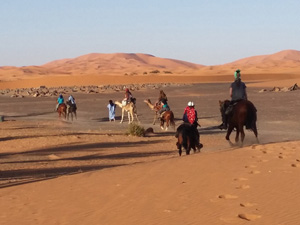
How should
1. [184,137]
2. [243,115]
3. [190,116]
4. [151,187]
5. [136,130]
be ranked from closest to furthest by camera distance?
[151,187]
[184,137]
[190,116]
[243,115]
[136,130]

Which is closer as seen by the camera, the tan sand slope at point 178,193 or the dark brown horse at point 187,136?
the tan sand slope at point 178,193

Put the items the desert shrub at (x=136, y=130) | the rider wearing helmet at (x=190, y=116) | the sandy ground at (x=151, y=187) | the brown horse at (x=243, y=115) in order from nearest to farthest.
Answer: the sandy ground at (x=151, y=187) → the rider wearing helmet at (x=190, y=116) → the brown horse at (x=243, y=115) → the desert shrub at (x=136, y=130)

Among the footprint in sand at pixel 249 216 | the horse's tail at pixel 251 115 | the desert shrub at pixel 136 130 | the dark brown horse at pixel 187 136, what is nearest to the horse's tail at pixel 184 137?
the dark brown horse at pixel 187 136

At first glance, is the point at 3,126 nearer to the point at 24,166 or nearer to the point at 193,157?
the point at 24,166

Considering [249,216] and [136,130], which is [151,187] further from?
[136,130]

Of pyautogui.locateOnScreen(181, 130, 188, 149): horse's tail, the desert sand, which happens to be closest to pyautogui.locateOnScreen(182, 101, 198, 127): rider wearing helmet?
pyautogui.locateOnScreen(181, 130, 188, 149): horse's tail

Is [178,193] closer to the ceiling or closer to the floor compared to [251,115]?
closer to the floor

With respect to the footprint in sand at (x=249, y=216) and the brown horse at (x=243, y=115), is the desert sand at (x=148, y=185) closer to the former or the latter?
the footprint in sand at (x=249, y=216)

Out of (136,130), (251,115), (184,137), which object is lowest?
(136,130)

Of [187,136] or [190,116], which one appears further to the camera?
[190,116]

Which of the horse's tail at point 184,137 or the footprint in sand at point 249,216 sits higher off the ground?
the horse's tail at point 184,137

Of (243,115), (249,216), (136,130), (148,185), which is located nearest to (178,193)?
(148,185)

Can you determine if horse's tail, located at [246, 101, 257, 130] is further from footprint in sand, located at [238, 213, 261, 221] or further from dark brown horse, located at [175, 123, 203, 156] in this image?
footprint in sand, located at [238, 213, 261, 221]

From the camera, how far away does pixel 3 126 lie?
1152 inches
